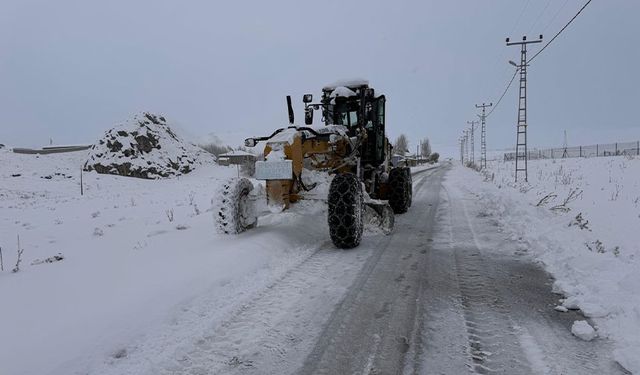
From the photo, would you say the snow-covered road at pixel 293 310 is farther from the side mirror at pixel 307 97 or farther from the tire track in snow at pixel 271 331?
the side mirror at pixel 307 97

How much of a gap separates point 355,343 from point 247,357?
830mm

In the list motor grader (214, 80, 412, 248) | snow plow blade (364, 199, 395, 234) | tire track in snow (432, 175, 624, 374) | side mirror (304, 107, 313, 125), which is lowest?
tire track in snow (432, 175, 624, 374)

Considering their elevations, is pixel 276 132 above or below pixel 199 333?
above

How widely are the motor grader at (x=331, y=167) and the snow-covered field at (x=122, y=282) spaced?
430 millimetres

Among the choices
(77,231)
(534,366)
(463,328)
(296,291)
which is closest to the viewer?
(534,366)

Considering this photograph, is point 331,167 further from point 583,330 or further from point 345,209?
point 583,330

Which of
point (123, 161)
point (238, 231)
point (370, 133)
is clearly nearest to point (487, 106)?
point (123, 161)

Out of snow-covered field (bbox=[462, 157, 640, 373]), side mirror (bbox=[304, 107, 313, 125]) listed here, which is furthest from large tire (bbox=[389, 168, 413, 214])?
side mirror (bbox=[304, 107, 313, 125])

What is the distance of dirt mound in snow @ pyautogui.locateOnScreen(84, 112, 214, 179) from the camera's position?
1013 inches

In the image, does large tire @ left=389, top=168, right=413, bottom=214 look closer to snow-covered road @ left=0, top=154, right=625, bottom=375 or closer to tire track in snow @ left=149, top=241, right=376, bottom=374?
snow-covered road @ left=0, top=154, right=625, bottom=375

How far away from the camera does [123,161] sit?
2581 cm

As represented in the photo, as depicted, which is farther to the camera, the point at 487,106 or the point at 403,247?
the point at 487,106

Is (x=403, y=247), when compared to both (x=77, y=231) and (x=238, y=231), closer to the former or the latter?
(x=238, y=231)

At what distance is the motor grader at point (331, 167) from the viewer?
601cm
